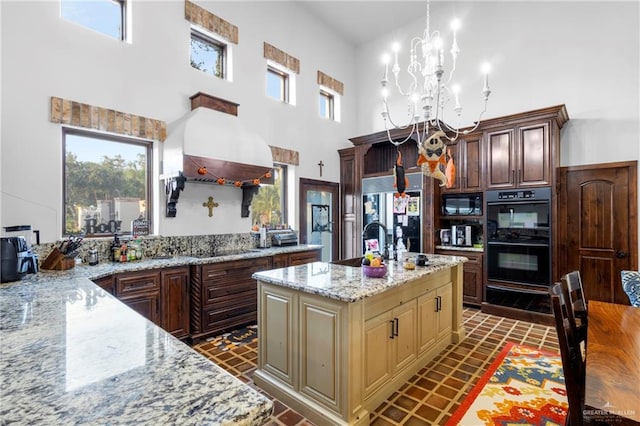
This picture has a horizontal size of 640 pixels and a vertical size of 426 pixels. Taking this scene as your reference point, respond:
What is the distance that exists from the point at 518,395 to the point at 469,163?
10.5ft

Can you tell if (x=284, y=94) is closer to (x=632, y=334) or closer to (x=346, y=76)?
(x=346, y=76)

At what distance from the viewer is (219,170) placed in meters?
3.61

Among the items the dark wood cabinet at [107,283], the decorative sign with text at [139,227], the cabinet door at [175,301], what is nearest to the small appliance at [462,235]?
the cabinet door at [175,301]

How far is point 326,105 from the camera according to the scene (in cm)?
621

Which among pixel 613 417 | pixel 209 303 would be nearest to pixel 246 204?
pixel 209 303

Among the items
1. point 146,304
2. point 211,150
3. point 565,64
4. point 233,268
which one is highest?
point 565,64

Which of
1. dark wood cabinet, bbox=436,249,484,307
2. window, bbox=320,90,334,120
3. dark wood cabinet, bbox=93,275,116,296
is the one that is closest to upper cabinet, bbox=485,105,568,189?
dark wood cabinet, bbox=436,249,484,307

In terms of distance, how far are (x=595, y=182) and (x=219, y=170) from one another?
4.80 metres

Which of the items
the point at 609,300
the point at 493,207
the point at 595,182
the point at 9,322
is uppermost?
the point at 595,182

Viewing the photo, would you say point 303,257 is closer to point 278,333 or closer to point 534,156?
point 278,333

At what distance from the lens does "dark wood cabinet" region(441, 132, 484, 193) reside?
14.9ft

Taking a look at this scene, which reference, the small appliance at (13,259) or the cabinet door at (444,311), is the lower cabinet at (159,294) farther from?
the cabinet door at (444,311)

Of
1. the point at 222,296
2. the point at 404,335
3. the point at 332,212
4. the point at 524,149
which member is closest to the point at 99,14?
the point at 222,296

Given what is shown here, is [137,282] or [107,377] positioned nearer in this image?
[107,377]
